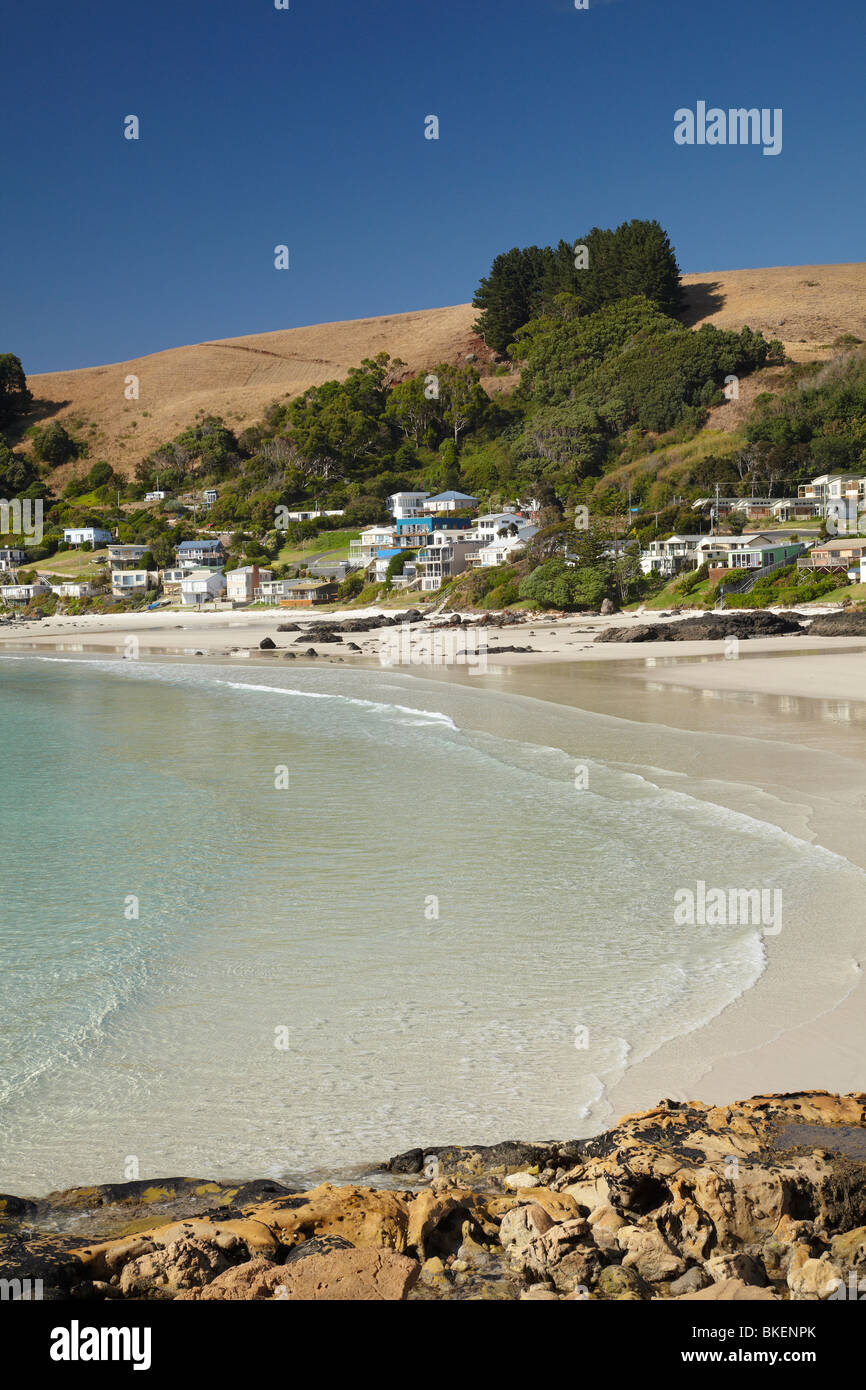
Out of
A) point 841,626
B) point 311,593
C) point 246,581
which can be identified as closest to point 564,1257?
point 841,626

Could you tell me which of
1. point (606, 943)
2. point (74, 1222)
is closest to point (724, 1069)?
point (606, 943)

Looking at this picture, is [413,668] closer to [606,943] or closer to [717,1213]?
[606,943]

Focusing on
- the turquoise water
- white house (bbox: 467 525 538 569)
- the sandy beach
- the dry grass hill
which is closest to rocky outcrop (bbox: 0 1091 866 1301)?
the turquoise water

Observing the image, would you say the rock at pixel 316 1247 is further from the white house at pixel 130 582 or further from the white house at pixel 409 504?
the white house at pixel 130 582

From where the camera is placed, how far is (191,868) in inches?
460

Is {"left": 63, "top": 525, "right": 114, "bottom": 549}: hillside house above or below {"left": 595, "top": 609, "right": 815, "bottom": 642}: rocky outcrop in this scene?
above

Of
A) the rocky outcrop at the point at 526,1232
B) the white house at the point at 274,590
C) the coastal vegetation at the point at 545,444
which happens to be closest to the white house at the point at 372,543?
the coastal vegetation at the point at 545,444

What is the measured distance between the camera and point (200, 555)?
8588 centimetres

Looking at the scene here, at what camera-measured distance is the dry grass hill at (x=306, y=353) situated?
12850cm

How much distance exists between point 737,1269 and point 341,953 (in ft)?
17.1

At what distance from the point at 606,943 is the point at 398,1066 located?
2.76 metres

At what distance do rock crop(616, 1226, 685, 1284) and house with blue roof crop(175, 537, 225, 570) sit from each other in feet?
276

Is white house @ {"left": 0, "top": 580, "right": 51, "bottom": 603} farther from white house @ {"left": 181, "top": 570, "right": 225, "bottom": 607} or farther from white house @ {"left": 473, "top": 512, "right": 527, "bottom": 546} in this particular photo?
white house @ {"left": 473, "top": 512, "right": 527, "bottom": 546}

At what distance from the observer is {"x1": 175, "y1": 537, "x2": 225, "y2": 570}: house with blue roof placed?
85.4 m
